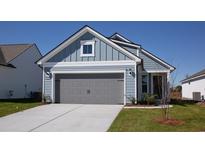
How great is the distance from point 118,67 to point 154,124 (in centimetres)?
740

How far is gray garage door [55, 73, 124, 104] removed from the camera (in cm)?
1653

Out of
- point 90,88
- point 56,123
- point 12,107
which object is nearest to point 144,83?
point 90,88

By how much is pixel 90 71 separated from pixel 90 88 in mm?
1129

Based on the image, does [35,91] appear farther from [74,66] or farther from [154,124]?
[154,124]

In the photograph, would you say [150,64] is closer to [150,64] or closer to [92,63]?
[150,64]

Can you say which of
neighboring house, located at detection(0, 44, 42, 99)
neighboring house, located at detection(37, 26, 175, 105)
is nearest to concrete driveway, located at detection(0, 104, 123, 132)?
neighboring house, located at detection(37, 26, 175, 105)

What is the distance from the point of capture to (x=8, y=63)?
72.0 feet

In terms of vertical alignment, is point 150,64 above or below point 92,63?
above

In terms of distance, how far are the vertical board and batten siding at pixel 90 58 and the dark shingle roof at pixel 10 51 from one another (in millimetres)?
6677

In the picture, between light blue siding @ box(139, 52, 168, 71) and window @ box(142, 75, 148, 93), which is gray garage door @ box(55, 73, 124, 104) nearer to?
window @ box(142, 75, 148, 93)

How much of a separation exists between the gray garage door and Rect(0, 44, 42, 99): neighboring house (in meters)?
6.51

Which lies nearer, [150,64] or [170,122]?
[170,122]

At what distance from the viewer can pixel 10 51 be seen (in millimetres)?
24422
